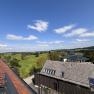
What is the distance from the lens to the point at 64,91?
39531 millimetres

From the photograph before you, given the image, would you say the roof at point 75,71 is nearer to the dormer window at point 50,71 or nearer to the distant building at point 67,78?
the distant building at point 67,78

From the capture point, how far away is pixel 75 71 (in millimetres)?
41500

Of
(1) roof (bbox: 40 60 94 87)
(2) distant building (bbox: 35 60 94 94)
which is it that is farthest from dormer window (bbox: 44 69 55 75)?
(1) roof (bbox: 40 60 94 87)

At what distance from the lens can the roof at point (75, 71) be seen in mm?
37172

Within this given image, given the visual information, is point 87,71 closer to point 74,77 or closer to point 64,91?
point 74,77

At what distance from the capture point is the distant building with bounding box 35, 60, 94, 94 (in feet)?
117

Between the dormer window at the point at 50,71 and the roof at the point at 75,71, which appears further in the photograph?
the dormer window at the point at 50,71

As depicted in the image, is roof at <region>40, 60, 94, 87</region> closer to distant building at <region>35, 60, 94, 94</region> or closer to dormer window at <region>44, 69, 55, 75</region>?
distant building at <region>35, 60, 94, 94</region>

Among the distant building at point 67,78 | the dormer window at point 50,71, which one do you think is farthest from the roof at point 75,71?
the dormer window at point 50,71

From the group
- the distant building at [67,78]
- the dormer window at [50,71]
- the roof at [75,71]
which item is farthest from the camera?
the dormer window at [50,71]

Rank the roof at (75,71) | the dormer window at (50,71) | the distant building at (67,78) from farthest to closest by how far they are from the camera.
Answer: the dormer window at (50,71) → the roof at (75,71) → the distant building at (67,78)

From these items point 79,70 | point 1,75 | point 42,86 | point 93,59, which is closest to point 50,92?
point 42,86

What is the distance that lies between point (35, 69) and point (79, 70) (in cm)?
3289

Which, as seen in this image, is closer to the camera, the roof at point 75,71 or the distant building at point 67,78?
the distant building at point 67,78
